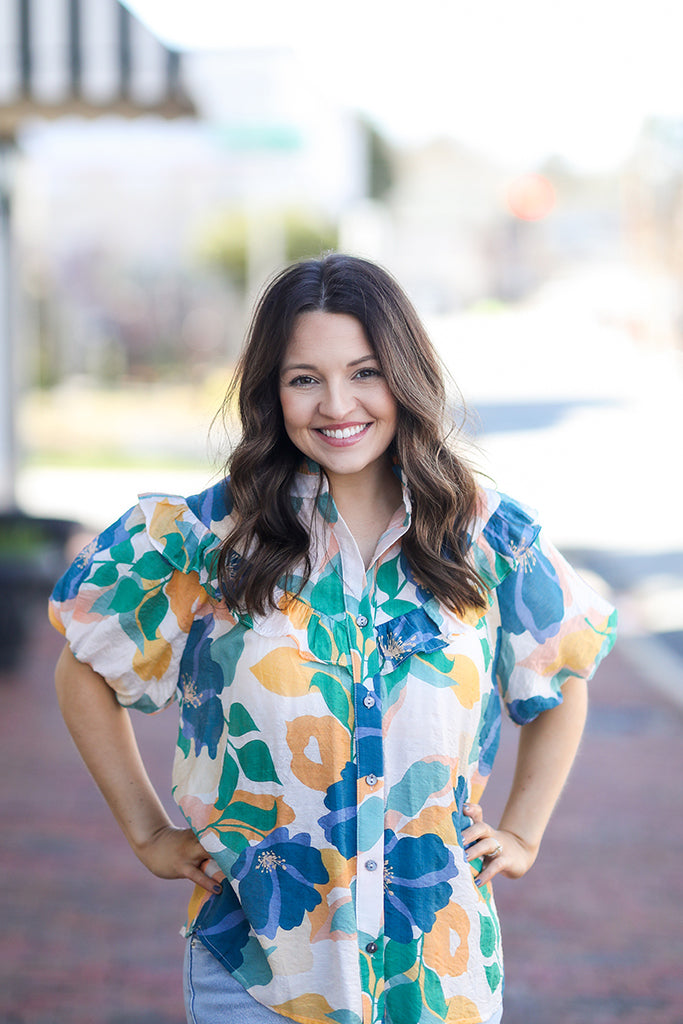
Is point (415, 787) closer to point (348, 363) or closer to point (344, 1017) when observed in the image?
point (344, 1017)

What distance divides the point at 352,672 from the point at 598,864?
11.1 ft

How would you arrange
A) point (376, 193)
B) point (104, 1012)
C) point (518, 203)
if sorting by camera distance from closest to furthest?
point (104, 1012) < point (518, 203) < point (376, 193)

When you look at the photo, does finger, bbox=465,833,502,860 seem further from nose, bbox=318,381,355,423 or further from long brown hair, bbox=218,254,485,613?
nose, bbox=318,381,355,423

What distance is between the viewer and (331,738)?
1.92 metres

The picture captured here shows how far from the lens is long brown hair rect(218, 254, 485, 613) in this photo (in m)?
2.03

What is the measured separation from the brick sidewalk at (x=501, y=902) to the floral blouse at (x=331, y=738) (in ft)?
6.47

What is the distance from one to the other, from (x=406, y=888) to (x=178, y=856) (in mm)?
414

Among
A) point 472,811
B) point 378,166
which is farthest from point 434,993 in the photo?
point 378,166

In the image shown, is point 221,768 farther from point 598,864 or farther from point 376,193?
point 376,193

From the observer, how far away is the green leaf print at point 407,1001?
193 centimetres

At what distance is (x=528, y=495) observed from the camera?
13.8 meters

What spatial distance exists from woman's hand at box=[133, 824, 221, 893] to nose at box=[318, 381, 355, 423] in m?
0.74

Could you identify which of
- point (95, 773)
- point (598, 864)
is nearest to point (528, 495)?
point (598, 864)

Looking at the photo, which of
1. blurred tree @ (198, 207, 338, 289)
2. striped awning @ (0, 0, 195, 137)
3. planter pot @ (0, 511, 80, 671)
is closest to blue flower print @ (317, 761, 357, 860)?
planter pot @ (0, 511, 80, 671)
